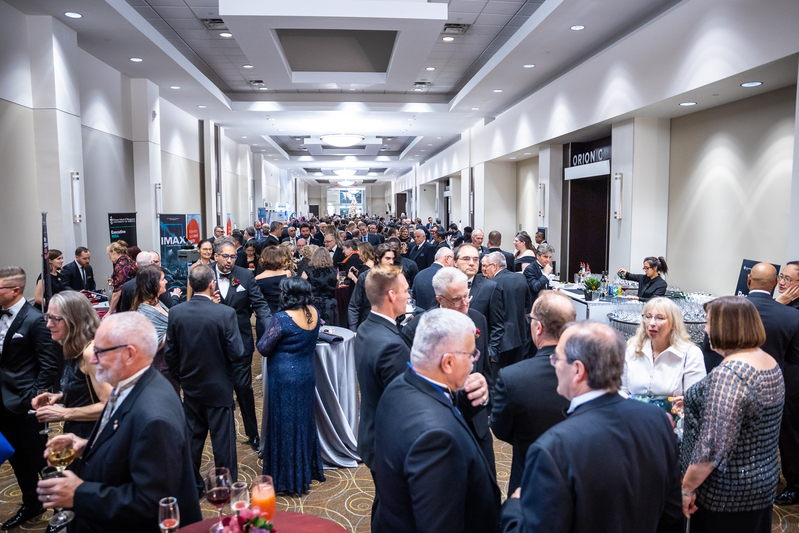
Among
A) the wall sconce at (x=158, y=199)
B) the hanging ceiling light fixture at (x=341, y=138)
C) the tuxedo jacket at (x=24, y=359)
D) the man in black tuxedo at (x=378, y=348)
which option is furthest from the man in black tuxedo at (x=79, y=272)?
the hanging ceiling light fixture at (x=341, y=138)

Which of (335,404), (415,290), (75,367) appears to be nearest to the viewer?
(75,367)

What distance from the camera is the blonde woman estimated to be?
111 inches

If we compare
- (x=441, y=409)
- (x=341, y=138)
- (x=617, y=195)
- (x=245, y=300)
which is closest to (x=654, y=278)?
(x=617, y=195)

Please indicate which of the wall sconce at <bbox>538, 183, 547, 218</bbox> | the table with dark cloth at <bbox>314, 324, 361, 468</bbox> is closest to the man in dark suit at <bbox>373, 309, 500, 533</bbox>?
the table with dark cloth at <bbox>314, 324, 361, 468</bbox>

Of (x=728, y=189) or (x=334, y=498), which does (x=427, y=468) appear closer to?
(x=334, y=498)

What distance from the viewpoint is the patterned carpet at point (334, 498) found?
3.36 meters

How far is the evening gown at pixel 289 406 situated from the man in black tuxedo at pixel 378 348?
1.07 meters

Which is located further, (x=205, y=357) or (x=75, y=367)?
(x=205, y=357)

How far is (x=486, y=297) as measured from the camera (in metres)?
4.42

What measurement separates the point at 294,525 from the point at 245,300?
2.84 meters

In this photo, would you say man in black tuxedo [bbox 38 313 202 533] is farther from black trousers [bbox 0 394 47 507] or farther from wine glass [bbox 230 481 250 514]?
black trousers [bbox 0 394 47 507]

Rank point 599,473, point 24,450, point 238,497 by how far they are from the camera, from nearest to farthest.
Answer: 1. point 599,473
2. point 238,497
3. point 24,450

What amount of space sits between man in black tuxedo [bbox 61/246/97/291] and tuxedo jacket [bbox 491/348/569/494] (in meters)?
5.72

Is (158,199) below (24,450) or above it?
above
